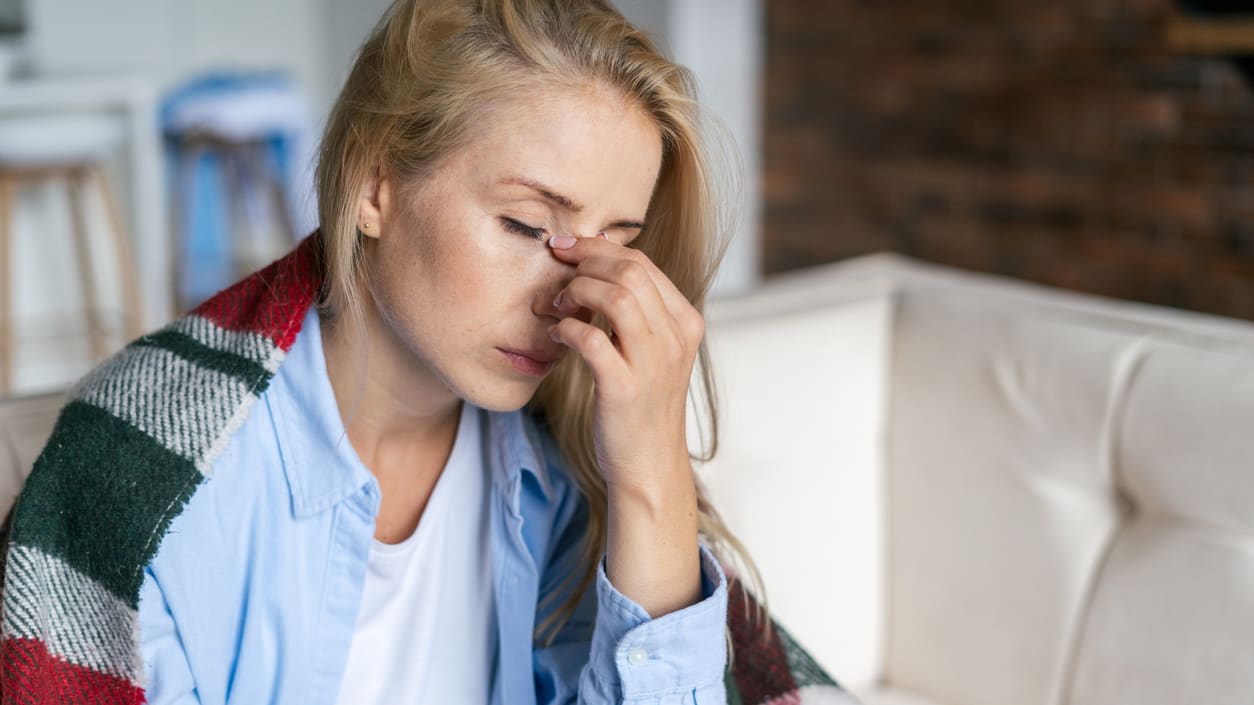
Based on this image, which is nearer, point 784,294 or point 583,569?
point 583,569

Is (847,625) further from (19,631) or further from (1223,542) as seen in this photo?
(19,631)

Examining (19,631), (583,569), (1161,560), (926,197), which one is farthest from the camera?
(926,197)

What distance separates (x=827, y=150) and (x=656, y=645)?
3312mm

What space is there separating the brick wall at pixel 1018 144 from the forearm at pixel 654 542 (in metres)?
2.49

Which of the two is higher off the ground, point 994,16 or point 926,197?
point 994,16

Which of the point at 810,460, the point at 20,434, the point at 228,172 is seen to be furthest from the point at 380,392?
the point at 228,172

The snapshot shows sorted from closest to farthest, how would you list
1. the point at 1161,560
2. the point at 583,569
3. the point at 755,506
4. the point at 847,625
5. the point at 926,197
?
the point at 583,569 < the point at 1161,560 < the point at 755,506 < the point at 847,625 < the point at 926,197

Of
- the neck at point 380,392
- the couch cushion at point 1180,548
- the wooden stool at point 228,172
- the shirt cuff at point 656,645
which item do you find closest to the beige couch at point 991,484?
the couch cushion at point 1180,548

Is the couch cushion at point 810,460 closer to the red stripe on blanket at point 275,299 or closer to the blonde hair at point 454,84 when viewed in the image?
the blonde hair at point 454,84

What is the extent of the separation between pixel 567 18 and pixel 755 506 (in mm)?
707

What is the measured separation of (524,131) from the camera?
1065 mm

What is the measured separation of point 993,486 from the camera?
1.61 metres

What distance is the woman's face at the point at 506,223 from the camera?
107cm

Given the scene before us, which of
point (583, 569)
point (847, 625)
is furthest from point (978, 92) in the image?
point (583, 569)
